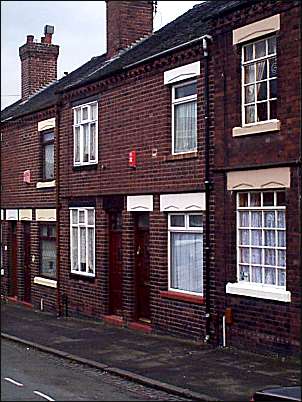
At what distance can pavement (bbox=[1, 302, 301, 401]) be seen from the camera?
33.7 ft

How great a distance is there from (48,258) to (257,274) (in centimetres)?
894

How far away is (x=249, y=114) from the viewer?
12.7 metres

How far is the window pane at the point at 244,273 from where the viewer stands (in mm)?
12727

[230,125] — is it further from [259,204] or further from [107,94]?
[107,94]

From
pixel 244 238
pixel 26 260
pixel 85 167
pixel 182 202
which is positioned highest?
pixel 85 167

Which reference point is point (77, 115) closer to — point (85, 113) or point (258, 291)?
point (85, 113)

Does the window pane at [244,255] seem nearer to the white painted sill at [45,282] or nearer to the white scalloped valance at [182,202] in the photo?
the white scalloped valance at [182,202]

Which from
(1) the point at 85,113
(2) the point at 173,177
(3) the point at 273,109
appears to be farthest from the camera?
(1) the point at 85,113

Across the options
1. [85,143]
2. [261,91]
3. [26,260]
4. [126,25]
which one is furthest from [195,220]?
[26,260]

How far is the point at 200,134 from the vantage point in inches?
547

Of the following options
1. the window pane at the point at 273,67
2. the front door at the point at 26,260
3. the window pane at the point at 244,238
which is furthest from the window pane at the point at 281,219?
the front door at the point at 26,260

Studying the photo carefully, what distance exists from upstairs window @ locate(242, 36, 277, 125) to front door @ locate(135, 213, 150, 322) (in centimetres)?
400

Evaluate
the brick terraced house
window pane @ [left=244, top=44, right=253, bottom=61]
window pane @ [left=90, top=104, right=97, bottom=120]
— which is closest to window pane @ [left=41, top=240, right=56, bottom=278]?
the brick terraced house

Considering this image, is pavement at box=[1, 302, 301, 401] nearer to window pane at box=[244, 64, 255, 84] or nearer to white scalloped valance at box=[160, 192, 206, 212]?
white scalloped valance at box=[160, 192, 206, 212]
